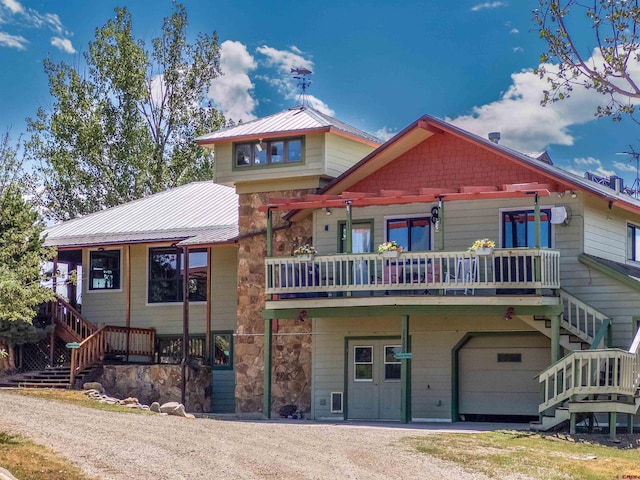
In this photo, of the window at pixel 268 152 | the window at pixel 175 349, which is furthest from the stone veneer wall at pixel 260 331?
the window at pixel 175 349

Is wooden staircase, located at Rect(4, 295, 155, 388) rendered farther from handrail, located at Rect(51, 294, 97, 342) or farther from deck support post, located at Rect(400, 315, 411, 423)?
deck support post, located at Rect(400, 315, 411, 423)

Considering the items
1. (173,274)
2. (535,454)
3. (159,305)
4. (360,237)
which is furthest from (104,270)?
(535,454)

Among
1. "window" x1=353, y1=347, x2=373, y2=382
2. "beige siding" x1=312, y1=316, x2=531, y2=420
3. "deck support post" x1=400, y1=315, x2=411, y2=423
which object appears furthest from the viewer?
"window" x1=353, y1=347, x2=373, y2=382

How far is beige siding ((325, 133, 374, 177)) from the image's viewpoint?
2952cm

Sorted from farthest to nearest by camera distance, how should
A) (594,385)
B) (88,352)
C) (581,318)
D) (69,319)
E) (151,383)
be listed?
(69,319)
(88,352)
(151,383)
(581,318)
(594,385)

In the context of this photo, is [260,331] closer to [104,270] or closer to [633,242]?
[104,270]

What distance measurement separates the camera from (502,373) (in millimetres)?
26641

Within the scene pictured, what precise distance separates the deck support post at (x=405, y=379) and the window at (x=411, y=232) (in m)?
2.65

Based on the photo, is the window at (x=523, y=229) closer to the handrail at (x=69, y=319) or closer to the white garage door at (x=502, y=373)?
the white garage door at (x=502, y=373)

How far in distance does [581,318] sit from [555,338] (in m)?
1.29

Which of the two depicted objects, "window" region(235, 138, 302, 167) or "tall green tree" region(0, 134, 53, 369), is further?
"window" region(235, 138, 302, 167)

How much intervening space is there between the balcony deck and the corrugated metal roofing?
13.7 feet

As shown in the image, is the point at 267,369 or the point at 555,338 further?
the point at 267,369

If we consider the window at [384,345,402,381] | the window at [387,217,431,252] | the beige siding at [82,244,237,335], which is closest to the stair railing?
the beige siding at [82,244,237,335]
